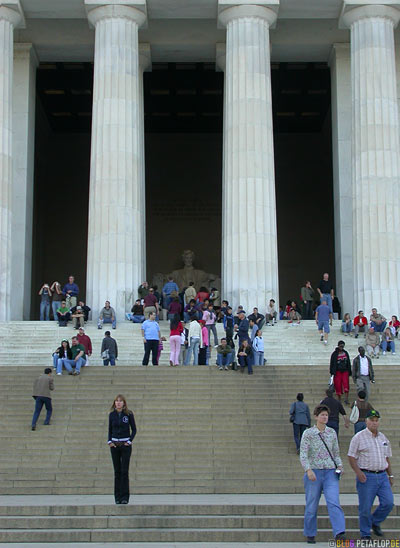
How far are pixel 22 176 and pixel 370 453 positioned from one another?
99.3 ft

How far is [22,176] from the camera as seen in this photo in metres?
40.6

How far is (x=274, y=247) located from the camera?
36844 mm

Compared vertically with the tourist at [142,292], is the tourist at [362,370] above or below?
below

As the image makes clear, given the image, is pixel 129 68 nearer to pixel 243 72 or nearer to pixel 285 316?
pixel 243 72

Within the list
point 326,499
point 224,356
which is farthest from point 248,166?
point 326,499

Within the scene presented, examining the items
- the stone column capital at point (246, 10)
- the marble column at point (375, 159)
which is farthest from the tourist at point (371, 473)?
the stone column capital at point (246, 10)

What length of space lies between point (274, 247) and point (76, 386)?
48.1 ft

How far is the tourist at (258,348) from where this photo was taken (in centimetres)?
2783

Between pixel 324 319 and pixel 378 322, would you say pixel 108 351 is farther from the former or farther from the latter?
pixel 378 322

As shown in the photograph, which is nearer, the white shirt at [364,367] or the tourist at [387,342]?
the white shirt at [364,367]

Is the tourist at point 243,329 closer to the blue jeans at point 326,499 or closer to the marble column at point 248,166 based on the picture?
the marble column at point 248,166

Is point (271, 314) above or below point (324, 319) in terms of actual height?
above

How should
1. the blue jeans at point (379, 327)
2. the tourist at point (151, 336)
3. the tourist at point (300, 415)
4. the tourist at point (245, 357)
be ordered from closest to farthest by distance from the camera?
the tourist at point (300, 415) → the tourist at point (245, 357) → the tourist at point (151, 336) → the blue jeans at point (379, 327)

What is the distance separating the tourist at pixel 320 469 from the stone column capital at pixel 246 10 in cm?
2847
